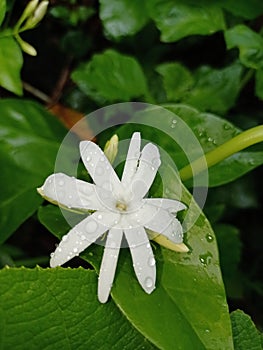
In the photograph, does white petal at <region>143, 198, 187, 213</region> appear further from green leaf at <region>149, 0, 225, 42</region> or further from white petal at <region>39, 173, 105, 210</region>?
green leaf at <region>149, 0, 225, 42</region>

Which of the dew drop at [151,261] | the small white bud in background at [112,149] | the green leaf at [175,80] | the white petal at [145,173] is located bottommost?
the green leaf at [175,80]

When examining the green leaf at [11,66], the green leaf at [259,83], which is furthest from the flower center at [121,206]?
the green leaf at [259,83]

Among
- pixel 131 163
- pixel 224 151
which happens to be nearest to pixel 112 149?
pixel 131 163

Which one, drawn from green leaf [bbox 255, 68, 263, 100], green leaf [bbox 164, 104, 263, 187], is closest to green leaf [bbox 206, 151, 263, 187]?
green leaf [bbox 164, 104, 263, 187]

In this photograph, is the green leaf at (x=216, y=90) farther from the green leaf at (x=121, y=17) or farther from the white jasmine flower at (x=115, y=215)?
the white jasmine flower at (x=115, y=215)

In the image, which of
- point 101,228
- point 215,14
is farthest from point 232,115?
point 101,228

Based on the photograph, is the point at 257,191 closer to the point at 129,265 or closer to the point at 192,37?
the point at 192,37
